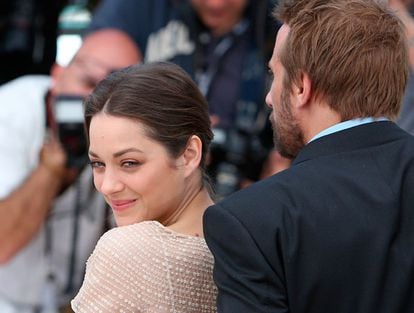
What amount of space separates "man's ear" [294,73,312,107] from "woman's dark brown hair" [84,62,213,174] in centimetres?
32

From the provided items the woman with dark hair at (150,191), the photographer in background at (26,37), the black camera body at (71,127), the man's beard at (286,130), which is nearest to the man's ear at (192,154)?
the woman with dark hair at (150,191)

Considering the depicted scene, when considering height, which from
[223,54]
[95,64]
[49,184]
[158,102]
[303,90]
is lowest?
[49,184]

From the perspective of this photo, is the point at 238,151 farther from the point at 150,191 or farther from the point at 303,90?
the point at 303,90

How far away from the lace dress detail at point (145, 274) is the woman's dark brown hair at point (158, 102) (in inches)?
8.3

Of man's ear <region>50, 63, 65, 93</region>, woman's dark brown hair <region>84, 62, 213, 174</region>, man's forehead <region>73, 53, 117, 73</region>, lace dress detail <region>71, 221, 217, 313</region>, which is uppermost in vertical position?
woman's dark brown hair <region>84, 62, 213, 174</region>

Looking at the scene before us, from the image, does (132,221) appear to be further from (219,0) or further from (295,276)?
(219,0)

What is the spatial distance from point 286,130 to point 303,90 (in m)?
0.11

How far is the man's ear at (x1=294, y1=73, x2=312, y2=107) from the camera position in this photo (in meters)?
2.01

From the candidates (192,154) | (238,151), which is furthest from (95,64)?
(192,154)

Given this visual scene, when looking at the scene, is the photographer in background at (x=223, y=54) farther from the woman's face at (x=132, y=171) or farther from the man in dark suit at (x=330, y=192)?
the man in dark suit at (x=330, y=192)

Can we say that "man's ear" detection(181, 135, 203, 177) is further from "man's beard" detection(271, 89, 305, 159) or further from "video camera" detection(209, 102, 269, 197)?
"video camera" detection(209, 102, 269, 197)

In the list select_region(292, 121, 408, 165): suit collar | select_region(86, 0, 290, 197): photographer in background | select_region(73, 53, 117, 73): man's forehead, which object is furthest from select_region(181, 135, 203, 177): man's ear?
select_region(73, 53, 117, 73): man's forehead

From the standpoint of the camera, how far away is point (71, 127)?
4.09 metres

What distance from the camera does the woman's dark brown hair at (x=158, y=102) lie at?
221 centimetres
